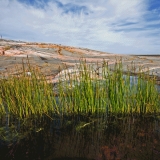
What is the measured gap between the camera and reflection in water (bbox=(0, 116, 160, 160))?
2.25 metres

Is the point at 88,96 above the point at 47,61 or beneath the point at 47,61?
beneath

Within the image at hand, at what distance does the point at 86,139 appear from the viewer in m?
2.62

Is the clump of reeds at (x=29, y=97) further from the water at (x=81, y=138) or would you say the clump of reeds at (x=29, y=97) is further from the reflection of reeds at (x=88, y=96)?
the water at (x=81, y=138)

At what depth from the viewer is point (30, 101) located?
3295mm

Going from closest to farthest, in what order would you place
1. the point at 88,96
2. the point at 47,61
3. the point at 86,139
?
1. the point at 86,139
2. the point at 88,96
3. the point at 47,61

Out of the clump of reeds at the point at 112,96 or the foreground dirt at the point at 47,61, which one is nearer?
the clump of reeds at the point at 112,96

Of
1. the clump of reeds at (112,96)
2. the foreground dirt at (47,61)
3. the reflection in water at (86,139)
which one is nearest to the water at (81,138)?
the reflection in water at (86,139)

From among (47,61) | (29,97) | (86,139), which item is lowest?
(86,139)

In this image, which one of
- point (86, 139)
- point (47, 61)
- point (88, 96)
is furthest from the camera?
point (47, 61)

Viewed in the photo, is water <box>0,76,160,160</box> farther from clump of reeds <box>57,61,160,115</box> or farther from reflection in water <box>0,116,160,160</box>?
clump of reeds <box>57,61,160,115</box>

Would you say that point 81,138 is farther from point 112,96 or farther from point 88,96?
point 112,96

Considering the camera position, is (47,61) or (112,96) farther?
(47,61)

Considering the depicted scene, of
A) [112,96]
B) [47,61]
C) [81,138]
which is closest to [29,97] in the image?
[81,138]

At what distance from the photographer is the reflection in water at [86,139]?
225 centimetres
